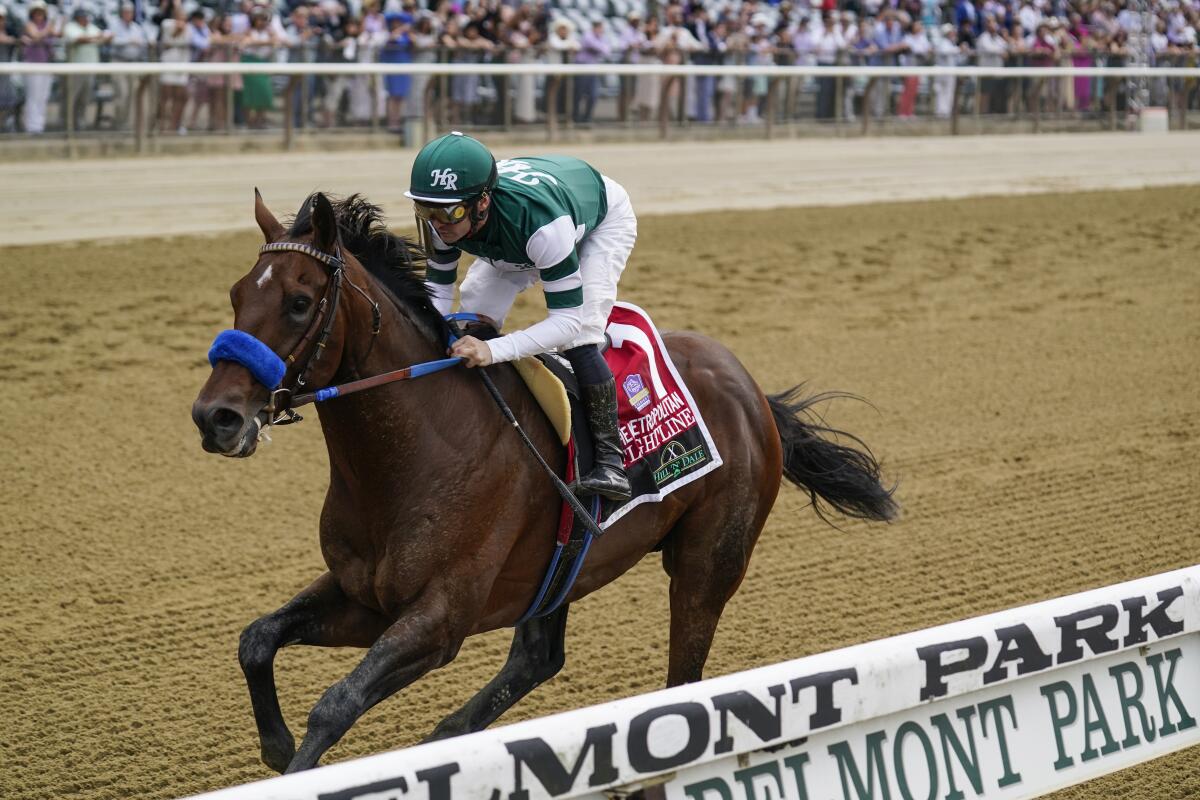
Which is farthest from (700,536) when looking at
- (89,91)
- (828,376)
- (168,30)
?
(168,30)

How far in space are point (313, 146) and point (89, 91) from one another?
200 cm

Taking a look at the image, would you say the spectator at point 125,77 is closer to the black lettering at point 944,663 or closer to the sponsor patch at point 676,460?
the sponsor patch at point 676,460

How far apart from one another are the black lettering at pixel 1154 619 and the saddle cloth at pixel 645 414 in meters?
1.33

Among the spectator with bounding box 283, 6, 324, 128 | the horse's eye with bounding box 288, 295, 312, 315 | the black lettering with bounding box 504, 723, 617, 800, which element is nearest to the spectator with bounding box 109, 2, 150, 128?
the spectator with bounding box 283, 6, 324, 128

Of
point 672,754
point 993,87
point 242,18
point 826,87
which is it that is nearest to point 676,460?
point 672,754

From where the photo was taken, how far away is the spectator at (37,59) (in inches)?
422

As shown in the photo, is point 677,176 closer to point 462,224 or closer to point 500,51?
point 500,51

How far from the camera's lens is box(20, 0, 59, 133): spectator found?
1071cm

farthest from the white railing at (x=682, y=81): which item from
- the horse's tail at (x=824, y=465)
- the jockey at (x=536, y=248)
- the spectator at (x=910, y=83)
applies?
the horse's tail at (x=824, y=465)

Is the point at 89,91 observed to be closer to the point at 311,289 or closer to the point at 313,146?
the point at 313,146

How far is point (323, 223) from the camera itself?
3523 millimetres

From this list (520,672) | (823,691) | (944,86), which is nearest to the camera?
(823,691)

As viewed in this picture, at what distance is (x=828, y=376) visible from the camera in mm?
9242

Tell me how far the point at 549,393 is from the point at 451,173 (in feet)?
2.35
